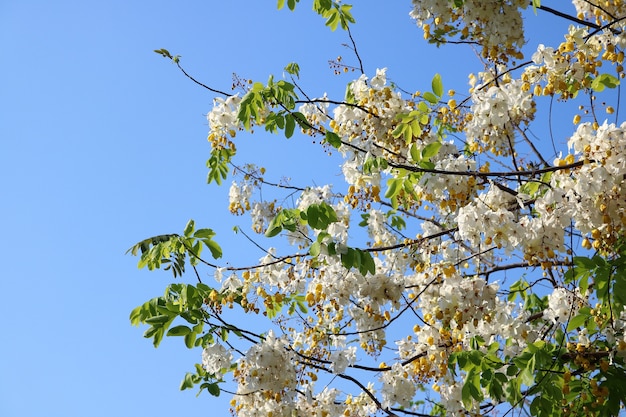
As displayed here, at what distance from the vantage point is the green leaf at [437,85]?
13.0ft

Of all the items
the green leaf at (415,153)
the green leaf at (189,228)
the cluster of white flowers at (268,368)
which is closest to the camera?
the green leaf at (415,153)

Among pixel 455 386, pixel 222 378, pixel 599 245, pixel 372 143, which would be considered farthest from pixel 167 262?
pixel 599 245

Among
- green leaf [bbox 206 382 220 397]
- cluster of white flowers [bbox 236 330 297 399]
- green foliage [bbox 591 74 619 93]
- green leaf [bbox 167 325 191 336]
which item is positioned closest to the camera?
green foliage [bbox 591 74 619 93]

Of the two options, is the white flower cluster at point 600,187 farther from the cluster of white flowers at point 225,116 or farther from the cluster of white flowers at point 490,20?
the cluster of white flowers at point 225,116

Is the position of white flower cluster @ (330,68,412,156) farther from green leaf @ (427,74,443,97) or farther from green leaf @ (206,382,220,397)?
green leaf @ (206,382,220,397)

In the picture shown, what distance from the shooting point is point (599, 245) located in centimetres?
367

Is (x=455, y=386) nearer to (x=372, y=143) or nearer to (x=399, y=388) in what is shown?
(x=399, y=388)

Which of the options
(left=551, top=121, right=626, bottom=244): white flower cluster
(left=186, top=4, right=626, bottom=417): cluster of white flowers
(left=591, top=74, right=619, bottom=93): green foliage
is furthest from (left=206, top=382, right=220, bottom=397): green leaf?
(left=591, top=74, right=619, bottom=93): green foliage

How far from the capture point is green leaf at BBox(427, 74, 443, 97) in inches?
156

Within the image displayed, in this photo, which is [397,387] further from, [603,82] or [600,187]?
[603,82]

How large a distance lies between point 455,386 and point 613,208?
5.84 feet

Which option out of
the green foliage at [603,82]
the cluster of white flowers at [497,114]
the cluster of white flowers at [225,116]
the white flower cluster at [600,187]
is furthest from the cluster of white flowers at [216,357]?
the green foliage at [603,82]

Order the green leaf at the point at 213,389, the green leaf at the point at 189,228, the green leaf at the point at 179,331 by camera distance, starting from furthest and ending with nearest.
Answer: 1. the green leaf at the point at 213,389
2. the green leaf at the point at 189,228
3. the green leaf at the point at 179,331

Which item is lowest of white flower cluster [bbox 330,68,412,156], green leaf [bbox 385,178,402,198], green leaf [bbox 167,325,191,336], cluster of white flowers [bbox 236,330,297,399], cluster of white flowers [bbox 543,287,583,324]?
cluster of white flowers [bbox 236,330,297,399]
